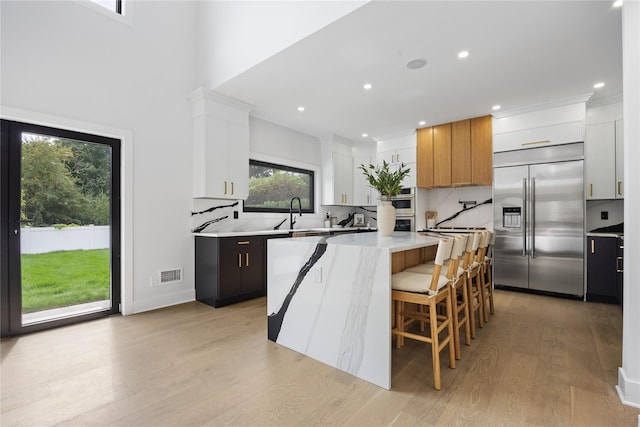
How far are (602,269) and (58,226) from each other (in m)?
6.00

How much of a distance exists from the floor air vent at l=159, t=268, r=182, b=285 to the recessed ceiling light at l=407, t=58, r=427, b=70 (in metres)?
3.49

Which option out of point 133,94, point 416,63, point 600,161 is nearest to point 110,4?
point 133,94

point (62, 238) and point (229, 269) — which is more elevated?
point (62, 238)

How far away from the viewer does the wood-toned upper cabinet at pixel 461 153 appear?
4.80 meters

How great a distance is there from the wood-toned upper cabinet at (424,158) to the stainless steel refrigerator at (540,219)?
0.97 metres

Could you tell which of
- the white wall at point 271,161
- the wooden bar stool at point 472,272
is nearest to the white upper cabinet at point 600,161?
the wooden bar stool at point 472,272

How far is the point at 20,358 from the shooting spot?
234 centimetres

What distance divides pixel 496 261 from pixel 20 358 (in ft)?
17.1

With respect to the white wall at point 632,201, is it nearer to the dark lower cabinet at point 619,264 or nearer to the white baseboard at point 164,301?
the dark lower cabinet at point 619,264

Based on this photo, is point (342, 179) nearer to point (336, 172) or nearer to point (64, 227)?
point (336, 172)

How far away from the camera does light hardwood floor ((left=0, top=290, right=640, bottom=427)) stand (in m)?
1.66

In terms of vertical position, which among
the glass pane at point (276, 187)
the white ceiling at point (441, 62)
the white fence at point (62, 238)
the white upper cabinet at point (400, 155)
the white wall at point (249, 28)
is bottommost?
the white fence at point (62, 238)

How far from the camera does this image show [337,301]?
7.18ft

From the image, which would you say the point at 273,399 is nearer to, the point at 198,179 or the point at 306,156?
the point at 198,179
